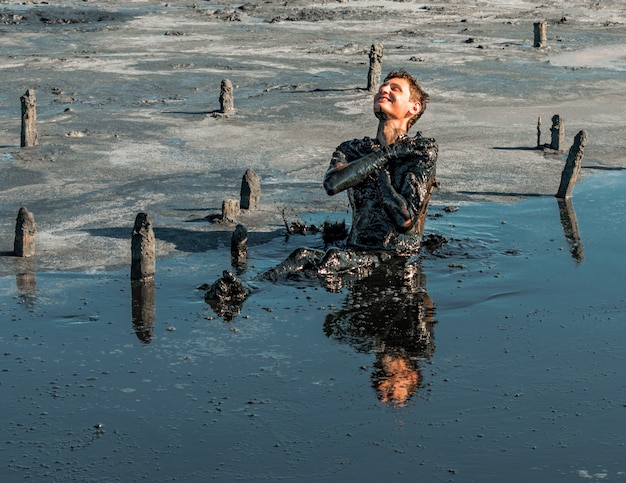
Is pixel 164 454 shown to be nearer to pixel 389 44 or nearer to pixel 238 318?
pixel 238 318

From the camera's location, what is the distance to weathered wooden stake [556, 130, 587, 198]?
1836 centimetres

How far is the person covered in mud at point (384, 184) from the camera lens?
13711 mm

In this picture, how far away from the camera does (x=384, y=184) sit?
13.9m

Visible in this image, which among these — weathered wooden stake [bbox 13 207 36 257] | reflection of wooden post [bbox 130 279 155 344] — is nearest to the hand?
reflection of wooden post [bbox 130 279 155 344]

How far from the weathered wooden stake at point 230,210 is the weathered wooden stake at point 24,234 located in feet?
9.27

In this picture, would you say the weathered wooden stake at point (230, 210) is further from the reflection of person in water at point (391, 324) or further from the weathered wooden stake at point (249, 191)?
the reflection of person in water at point (391, 324)

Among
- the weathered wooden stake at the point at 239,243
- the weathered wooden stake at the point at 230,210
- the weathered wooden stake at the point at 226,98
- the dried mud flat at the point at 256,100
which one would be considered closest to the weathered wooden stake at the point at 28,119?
the dried mud flat at the point at 256,100

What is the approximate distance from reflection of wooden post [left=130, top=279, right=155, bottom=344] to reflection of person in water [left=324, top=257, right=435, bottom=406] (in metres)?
1.79

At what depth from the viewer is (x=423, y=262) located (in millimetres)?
14695

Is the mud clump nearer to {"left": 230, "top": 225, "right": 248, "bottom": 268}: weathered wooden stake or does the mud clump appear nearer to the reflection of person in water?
the reflection of person in water

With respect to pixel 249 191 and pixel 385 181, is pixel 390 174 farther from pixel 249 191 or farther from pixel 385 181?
pixel 249 191

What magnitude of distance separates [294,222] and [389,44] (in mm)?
21236

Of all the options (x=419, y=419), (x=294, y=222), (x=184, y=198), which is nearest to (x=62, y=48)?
(x=184, y=198)

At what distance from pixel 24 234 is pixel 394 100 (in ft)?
15.5
